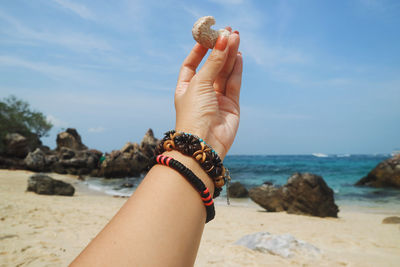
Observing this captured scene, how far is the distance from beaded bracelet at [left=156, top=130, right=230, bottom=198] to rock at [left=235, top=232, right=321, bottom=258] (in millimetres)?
3399

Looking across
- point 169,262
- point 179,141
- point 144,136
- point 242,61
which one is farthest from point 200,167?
point 144,136

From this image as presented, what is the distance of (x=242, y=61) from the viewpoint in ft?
6.83

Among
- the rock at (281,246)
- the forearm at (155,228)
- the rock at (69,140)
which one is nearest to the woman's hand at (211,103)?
the forearm at (155,228)

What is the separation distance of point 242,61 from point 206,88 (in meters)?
0.60

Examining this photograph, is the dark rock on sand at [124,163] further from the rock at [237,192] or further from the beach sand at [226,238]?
the beach sand at [226,238]

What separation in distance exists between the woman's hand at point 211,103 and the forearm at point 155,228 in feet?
1.49

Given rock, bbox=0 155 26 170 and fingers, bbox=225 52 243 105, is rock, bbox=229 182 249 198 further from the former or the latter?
rock, bbox=0 155 26 170

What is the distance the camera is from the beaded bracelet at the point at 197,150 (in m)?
1.30

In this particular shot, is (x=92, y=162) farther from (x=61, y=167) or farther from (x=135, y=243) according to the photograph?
(x=135, y=243)

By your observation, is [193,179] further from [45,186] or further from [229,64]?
[45,186]

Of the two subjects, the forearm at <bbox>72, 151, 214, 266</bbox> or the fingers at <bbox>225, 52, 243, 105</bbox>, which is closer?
the forearm at <bbox>72, 151, 214, 266</bbox>

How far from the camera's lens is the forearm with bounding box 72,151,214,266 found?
890 millimetres

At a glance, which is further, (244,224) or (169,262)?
A: (244,224)

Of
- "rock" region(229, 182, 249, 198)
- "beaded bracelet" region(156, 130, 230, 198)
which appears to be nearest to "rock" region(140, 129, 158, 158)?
"rock" region(229, 182, 249, 198)
